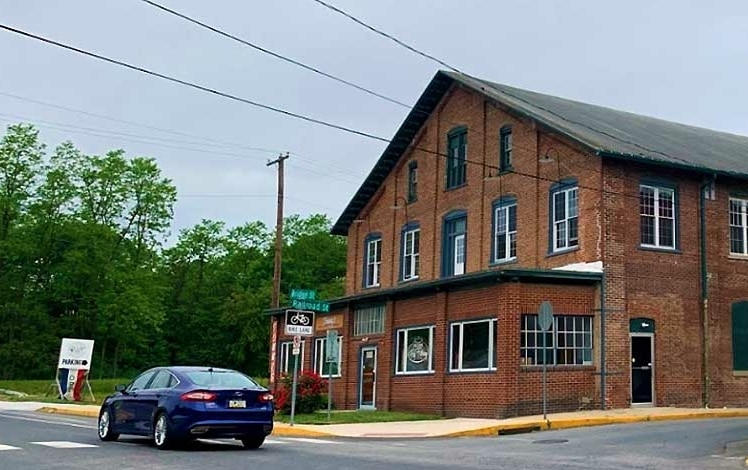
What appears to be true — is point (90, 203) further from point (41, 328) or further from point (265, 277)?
point (265, 277)

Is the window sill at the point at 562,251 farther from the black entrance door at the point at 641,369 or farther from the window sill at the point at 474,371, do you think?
the window sill at the point at 474,371

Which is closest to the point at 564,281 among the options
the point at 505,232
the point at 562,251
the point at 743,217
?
the point at 562,251

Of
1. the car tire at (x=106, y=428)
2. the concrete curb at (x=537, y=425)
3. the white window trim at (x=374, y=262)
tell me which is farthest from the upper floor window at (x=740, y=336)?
the car tire at (x=106, y=428)

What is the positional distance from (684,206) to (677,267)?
1932 millimetres

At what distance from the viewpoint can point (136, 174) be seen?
71125 mm

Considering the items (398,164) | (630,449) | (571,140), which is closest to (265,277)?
(398,164)

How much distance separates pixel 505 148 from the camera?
32844 mm

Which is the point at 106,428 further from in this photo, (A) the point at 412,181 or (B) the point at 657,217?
(A) the point at 412,181

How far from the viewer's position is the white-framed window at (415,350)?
29406mm

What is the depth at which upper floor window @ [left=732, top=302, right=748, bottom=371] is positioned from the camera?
95.7 feet

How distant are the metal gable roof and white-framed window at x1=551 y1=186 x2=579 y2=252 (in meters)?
1.86

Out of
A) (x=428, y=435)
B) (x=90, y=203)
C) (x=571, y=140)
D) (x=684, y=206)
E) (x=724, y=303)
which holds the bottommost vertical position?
(x=428, y=435)

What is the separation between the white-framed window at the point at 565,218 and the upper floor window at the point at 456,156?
18.6ft

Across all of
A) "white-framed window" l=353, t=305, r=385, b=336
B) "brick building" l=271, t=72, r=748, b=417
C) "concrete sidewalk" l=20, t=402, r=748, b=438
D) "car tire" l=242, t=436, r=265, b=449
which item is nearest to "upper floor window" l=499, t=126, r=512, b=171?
"brick building" l=271, t=72, r=748, b=417
